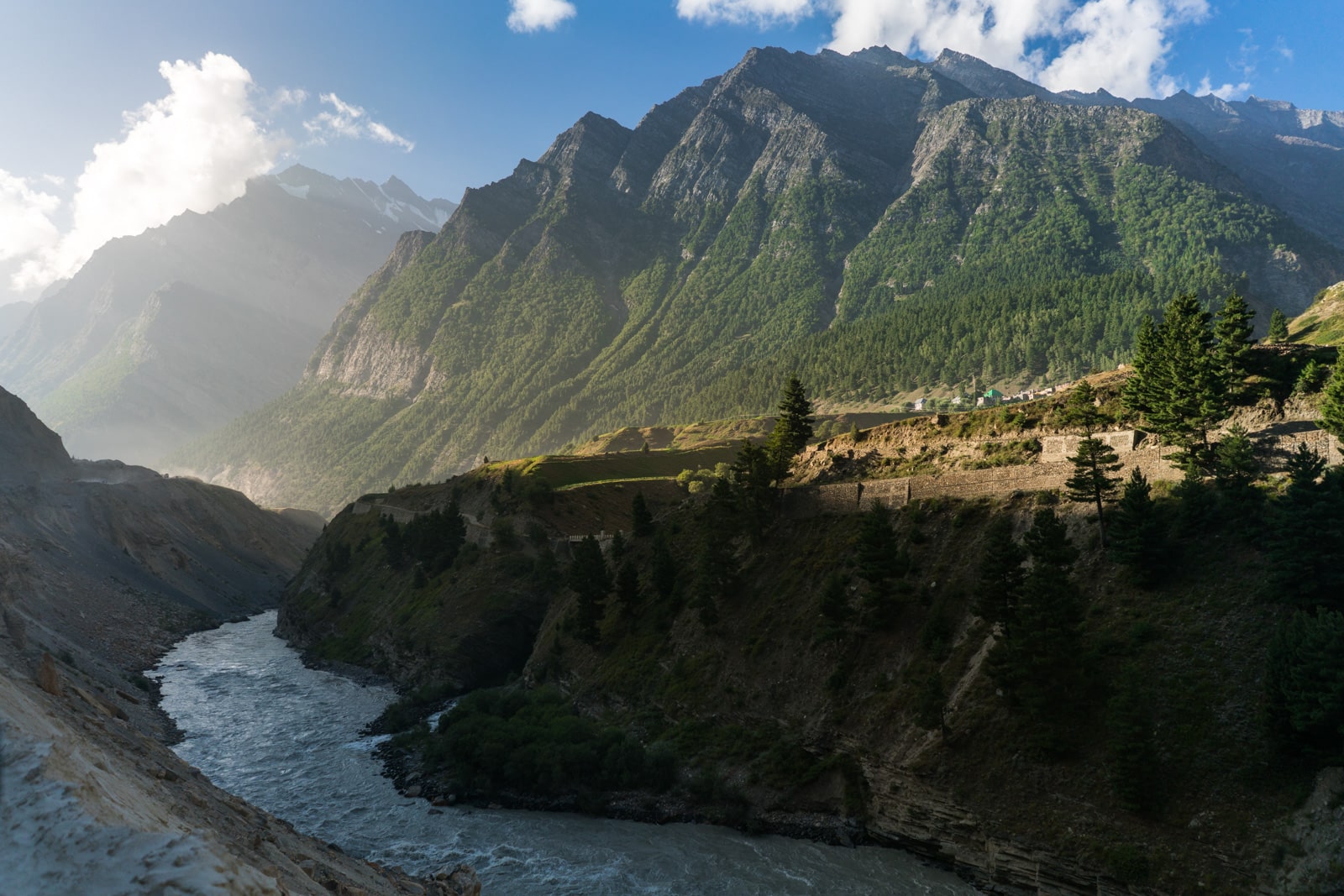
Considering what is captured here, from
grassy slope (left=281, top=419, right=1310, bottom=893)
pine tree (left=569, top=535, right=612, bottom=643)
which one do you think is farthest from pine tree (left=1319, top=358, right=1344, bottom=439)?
pine tree (left=569, top=535, right=612, bottom=643)

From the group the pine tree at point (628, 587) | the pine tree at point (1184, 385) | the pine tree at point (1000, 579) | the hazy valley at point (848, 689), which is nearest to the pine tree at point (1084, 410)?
the hazy valley at point (848, 689)

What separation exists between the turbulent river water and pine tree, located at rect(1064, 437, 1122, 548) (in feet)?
79.4

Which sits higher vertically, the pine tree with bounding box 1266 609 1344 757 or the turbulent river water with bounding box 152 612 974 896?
the pine tree with bounding box 1266 609 1344 757

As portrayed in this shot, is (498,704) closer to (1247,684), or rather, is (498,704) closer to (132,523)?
(1247,684)

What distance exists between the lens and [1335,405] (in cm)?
4175

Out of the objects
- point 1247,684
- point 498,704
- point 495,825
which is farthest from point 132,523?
point 1247,684

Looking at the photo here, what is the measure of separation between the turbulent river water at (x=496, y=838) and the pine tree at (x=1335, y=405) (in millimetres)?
32728

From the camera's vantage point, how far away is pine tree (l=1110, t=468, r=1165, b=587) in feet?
141

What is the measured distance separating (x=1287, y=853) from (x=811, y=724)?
2533 cm

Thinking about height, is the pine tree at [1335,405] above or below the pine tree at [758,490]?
above

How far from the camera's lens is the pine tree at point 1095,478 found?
46.8m

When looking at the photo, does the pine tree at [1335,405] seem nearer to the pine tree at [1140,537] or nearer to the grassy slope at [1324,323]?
the pine tree at [1140,537]

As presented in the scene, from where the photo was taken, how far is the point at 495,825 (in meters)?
47.7

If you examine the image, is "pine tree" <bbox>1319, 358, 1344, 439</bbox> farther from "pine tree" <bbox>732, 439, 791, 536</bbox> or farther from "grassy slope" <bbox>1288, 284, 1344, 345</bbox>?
"pine tree" <bbox>732, 439, 791, 536</bbox>
